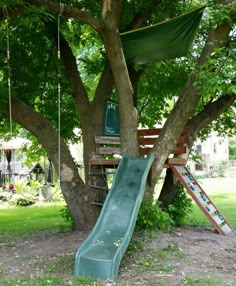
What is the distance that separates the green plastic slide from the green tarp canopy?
2.32 meters

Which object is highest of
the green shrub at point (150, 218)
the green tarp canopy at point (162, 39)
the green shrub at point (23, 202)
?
the green tarp canopy at point (162, 39)

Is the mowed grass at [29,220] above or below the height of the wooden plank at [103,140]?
below

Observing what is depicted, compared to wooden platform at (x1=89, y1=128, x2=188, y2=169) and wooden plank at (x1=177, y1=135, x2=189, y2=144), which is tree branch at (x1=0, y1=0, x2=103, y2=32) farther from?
wooden plank at (x1=177, y1=135, x2=189, y2=144)

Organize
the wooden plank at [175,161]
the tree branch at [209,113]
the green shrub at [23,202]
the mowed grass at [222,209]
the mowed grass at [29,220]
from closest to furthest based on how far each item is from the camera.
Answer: the wooden plank at [175,161]
the tree branch at [209,113]
the mowed grass at [29,220]
the mowed grass at [222,209]
the green shrub at [23,202]

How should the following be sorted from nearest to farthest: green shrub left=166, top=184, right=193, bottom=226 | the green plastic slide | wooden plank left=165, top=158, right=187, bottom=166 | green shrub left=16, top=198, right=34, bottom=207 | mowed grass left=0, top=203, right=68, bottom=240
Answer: the green plastic slide → wooden plank left=165, top=158, right=187, bottom=166 → green shrub left=166, top=184, right=193, bottom=226 → mowed grass left=0, top=203, right=68, bottom=240 → green shrub left=16, top=198, right=34, bottom=207

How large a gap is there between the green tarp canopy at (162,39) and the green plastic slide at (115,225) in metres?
2.32

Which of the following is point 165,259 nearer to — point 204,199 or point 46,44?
point 204,199

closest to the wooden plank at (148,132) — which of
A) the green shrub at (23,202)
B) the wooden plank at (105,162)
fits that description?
the wooden plank at (105,162)

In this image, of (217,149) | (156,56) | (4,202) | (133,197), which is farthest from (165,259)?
(217,149)

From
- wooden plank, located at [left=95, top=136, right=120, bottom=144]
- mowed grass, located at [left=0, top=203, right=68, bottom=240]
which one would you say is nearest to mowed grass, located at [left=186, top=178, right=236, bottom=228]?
wooden plank, located at [left=95, top=136, right=120, bottom=144]

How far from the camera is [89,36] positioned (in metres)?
12.2

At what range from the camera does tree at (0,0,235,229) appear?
7.77 meters

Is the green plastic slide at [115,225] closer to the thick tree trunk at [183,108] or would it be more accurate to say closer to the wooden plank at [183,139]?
the thick tree trunk at [183,108]

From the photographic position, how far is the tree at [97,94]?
777 cm
